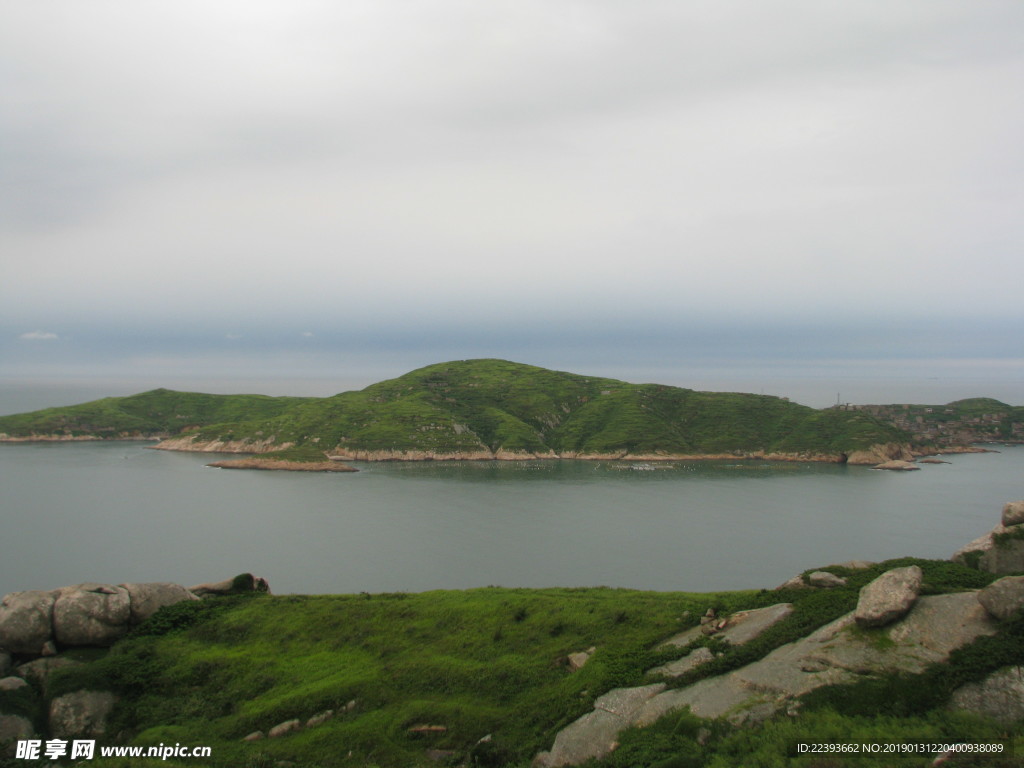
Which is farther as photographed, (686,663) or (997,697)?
(686,663)

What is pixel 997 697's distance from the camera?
10.6 m

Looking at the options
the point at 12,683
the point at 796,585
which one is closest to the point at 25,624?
the point at 12,683

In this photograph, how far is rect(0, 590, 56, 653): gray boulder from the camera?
67.0 feet

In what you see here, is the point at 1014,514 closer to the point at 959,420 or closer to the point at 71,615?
the point at 71,615

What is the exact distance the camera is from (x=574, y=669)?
60.1 ft

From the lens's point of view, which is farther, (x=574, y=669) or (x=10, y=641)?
(x=10, y=641)

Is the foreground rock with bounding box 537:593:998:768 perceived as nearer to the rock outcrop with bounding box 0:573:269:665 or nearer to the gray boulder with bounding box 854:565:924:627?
the gray boulder with bounding box 854:565:924:627

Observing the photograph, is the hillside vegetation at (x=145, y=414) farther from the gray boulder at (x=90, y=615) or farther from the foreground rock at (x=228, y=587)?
the gray boulder at (x=90, y=615)

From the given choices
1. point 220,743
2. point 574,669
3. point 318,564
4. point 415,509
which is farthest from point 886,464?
point 220,743

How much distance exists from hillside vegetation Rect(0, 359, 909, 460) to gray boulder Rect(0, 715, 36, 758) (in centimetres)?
10027

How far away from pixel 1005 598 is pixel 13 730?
2669cm

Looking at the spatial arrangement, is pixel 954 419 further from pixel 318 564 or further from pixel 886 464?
pixel 318 564

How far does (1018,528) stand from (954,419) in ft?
590

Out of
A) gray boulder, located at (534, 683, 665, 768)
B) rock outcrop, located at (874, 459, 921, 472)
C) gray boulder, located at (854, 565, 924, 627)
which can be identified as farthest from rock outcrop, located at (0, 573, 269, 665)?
rock outcrop, located at (874, 459, 921, 472)
